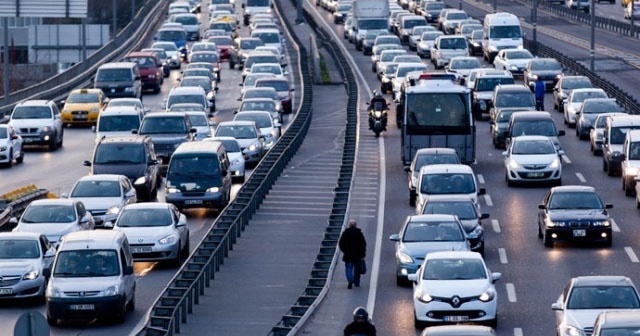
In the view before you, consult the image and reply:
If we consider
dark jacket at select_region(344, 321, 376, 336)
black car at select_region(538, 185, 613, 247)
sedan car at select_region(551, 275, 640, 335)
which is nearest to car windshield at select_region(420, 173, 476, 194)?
black car at select_region(538, 185, 613, 247)

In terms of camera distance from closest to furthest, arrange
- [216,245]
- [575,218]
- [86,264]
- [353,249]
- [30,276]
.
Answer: [86,264]
[30,276]
[353,249]
[216,245]
[575,218]

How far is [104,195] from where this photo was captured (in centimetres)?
4203

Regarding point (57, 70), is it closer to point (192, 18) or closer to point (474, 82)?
point (192, 18)

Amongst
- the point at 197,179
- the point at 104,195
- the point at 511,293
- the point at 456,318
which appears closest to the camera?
the point at 456,318

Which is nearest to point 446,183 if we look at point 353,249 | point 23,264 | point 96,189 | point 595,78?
point 96,189

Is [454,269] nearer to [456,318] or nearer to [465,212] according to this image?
[456,318]

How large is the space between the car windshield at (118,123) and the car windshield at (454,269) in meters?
26.9

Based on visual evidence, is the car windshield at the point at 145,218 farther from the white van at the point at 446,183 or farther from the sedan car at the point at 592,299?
the sedan car at the point at 592,299

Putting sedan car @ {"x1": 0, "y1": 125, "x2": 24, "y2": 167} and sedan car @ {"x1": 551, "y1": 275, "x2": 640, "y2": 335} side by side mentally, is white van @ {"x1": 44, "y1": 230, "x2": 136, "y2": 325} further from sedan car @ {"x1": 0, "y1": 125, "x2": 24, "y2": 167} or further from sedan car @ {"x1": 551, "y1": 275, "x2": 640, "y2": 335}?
sedan car @ {"x1": 0, "y1": 125, "x2": 24, "y2": 167}

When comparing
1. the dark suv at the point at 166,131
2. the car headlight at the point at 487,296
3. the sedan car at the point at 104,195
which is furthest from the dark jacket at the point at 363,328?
the dark suv at the point at 166,131

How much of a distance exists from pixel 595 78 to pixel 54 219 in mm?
38383

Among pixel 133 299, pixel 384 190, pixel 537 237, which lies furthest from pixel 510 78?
pixel 133 299

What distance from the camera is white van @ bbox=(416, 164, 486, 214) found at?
139 ft

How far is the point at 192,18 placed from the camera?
107562 millimetres
